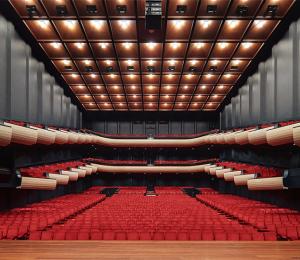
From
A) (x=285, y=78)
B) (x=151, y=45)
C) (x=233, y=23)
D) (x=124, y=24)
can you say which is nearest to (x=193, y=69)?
(x=151, y=45)

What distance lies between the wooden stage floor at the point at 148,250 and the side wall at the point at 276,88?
7309 millimetres

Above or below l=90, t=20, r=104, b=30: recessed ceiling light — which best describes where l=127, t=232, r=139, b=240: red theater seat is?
below

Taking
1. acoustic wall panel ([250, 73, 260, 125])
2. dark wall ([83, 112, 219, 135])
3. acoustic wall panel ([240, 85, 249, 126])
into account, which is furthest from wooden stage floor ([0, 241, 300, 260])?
dark wall ([83, 112, 219, 135])

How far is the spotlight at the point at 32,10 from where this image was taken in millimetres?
11234

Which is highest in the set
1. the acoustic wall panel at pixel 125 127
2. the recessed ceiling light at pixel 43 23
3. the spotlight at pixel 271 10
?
the spotlight at pixel 271 10

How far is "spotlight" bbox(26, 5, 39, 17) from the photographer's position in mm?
11234

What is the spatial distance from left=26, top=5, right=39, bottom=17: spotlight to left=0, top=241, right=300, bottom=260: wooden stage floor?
7.87m

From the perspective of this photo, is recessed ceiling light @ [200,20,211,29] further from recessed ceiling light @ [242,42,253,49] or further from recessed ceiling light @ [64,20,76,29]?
recessed ceiling light @ [64,20,76,29]

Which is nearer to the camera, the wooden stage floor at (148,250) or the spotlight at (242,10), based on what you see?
the wooden stage floor at (148,250)

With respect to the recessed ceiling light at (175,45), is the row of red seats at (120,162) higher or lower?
lower

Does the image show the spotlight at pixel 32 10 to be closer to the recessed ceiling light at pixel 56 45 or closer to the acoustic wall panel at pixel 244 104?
the recessed ceiling light at pixel 56 45

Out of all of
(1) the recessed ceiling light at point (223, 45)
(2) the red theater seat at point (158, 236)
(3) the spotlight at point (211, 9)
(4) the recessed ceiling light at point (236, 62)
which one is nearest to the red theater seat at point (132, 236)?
(2) the red theater seat at point (158, 236)

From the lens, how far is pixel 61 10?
11344 millimetres

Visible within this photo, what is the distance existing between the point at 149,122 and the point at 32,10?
14.1m
